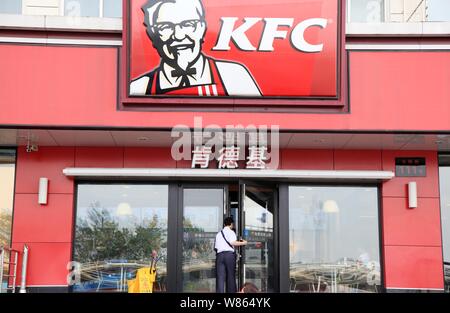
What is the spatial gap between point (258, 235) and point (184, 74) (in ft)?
9.58

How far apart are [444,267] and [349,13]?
445cm

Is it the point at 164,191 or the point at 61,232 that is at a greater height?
the point at 164,191

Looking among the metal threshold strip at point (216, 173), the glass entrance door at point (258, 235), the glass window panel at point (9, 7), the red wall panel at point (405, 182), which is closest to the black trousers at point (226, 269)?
the glass entrance door at point (258, 235)

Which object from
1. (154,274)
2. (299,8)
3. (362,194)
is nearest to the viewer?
(299,8)

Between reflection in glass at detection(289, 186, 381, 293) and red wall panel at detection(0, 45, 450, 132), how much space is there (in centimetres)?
158

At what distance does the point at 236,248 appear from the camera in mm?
8188

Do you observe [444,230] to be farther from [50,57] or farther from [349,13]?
[50,57]

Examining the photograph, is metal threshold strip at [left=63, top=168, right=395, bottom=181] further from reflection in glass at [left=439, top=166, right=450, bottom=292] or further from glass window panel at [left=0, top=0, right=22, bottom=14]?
glass window panel at [left=0, top=0, right=22, bottom=14]

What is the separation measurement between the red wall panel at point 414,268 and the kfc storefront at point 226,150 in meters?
0.02

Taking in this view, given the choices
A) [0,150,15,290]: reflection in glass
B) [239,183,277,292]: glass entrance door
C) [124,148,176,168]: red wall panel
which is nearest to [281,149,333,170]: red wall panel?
[239,183,277,292]: glass entrance door

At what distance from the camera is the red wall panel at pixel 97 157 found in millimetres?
8234

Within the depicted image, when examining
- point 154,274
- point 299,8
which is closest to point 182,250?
point 154,274

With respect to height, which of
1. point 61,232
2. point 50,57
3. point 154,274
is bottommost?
point 154,274

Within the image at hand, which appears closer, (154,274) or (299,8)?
(299,8)
